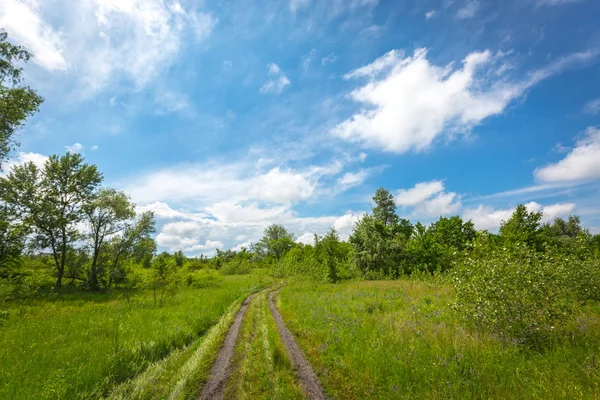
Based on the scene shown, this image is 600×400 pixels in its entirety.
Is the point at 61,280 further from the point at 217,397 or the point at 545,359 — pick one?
the point at 545,359

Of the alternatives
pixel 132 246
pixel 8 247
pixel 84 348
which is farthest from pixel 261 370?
pixel 132 246

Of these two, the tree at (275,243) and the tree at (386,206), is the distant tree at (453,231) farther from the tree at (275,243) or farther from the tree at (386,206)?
the tree at (275,243)

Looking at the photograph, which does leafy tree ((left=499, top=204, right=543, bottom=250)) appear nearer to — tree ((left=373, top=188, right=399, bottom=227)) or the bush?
tree ((left=373, top=188, right=399, bottom=227))

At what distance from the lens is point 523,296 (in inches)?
322

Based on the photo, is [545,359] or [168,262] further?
[168,262]

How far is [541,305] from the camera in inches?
318

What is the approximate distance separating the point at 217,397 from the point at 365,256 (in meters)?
37.5

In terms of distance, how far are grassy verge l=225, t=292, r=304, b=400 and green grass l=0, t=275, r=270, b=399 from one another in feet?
10.3

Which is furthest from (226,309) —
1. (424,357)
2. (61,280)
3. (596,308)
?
(61,280)

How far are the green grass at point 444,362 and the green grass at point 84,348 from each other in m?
5.86

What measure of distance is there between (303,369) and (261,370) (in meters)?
1.29

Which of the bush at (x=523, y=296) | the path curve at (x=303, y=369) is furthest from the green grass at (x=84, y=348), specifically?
the bush at (x=523, y=296)

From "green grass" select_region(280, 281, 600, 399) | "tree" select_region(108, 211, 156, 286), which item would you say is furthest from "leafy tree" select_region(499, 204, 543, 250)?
"tree" select_region(108, 211, 156, 286)

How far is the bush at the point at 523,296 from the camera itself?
797cm
